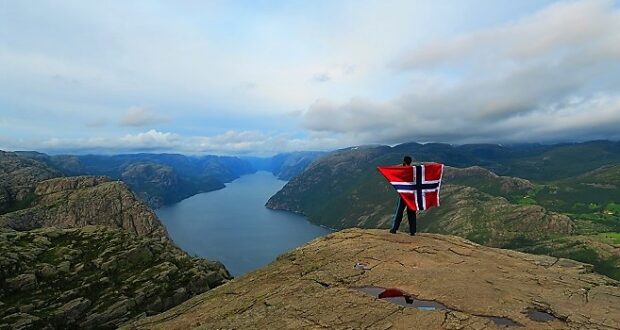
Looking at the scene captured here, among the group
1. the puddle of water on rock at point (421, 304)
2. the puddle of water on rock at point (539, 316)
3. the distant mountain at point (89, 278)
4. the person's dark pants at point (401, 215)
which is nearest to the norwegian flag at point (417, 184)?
the person's dark pants at point (401, 215)

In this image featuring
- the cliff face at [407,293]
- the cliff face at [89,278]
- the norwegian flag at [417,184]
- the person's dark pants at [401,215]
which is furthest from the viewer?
the cliff face at [89,278]

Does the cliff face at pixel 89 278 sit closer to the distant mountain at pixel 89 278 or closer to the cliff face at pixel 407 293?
the distant mountain at pixel 89 278

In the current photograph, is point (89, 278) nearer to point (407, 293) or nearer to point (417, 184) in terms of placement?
point (417, 184)

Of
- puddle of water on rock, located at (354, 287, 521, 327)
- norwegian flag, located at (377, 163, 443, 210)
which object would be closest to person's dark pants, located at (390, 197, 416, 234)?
norwegian flag, located at (377, 163, 443, 210)

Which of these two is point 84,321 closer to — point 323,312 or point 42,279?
point 42,279

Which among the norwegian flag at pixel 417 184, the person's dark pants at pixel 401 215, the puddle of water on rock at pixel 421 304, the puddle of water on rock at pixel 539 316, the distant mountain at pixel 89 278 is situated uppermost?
the norwegian flag at pixel 417 184

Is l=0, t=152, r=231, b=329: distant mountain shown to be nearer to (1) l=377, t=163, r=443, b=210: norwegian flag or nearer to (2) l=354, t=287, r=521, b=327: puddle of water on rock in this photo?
(1) l=377, t=163, r=443, b=210: norwegian flag

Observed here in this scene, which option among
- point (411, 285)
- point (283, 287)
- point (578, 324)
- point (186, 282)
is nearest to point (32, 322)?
point (186, 282)

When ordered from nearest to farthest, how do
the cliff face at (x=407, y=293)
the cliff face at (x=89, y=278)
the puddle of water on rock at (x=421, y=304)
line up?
the puddle of water on rock at (x=421, y=304) → the cliff face at (x=407, y=293) → the cliff face at (x=89, y=278)
